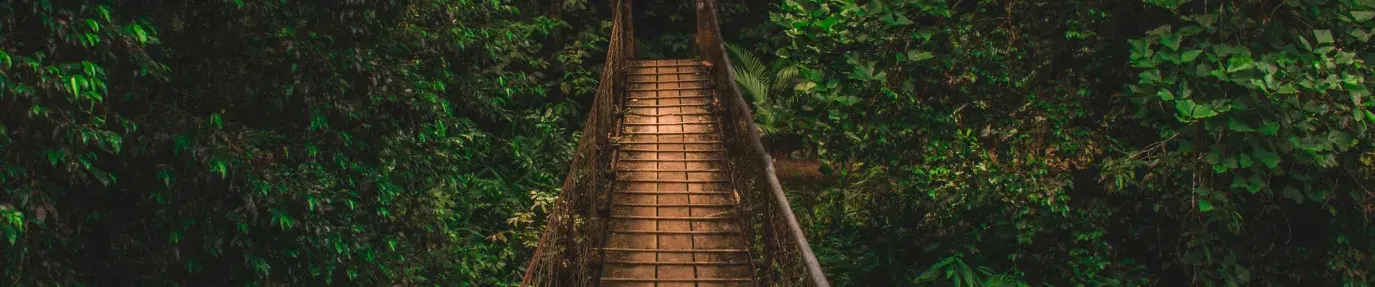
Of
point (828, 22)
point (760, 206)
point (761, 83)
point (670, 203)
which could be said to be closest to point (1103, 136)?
point (828, 22)

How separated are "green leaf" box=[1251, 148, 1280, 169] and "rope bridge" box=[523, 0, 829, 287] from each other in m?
1.46

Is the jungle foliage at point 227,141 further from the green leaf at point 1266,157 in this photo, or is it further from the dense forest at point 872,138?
the green leaf at point 1266,157

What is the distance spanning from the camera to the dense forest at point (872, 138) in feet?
8.87

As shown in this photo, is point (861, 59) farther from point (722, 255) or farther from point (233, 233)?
point (233, 233)

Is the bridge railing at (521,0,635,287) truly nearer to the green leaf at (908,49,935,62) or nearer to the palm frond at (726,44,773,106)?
the palm frond at (726,44,773,106)

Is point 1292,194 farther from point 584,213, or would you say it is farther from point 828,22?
point 584,213

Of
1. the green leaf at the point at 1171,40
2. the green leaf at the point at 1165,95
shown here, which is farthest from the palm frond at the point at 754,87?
the green leaf at the point at 1165,95

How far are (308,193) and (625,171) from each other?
331 cm

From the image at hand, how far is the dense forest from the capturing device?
8.87ft

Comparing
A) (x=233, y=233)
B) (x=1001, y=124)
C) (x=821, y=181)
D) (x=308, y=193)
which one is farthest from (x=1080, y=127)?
(x=821, y=181)

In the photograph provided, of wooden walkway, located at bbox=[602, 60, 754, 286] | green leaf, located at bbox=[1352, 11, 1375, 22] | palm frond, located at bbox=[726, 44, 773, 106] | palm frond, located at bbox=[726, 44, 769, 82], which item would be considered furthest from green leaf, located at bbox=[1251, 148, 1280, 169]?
palm frond, located at bbox=[726, 44, 769, 82]

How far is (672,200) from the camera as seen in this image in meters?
6.03

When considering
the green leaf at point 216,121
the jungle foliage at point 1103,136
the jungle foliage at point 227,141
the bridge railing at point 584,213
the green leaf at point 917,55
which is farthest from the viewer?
the bridge railing at point 584,213

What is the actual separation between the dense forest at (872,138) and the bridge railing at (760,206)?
366 mm
